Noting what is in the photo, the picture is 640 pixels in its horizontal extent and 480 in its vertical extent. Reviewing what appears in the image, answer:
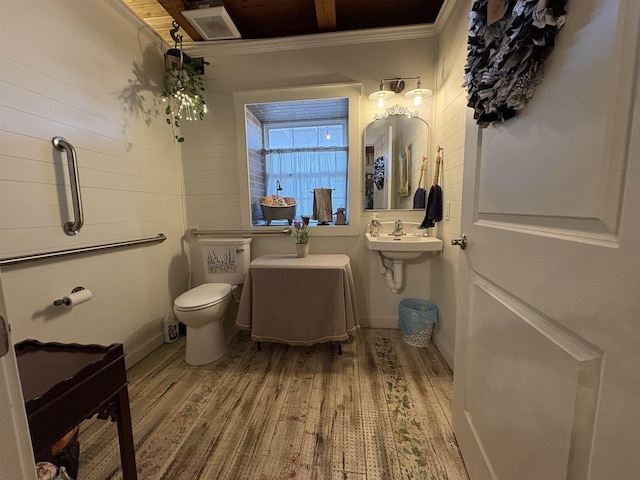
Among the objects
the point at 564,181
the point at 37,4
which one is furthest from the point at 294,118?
the point at 564,181

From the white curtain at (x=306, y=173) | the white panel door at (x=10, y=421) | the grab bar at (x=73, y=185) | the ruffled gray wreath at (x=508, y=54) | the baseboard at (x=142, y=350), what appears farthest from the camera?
the white curtain at (x=306, y=173)

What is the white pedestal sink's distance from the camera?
195 cm

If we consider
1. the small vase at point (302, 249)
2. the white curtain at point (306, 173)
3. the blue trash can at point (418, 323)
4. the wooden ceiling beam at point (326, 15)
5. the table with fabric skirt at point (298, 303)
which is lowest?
the blue trash can at point (418, 323)

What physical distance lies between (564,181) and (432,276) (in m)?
1.76

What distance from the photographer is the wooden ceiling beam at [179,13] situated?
1740 mm

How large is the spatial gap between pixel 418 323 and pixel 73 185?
94.5 inches

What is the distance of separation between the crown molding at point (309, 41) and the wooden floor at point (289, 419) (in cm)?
246

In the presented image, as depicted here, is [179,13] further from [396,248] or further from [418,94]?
[396,248]

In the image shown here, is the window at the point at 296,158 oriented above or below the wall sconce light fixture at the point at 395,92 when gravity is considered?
below

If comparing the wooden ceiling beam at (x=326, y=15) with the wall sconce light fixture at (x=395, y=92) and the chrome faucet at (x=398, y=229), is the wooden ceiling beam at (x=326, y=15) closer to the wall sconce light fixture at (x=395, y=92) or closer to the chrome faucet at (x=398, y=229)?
the wall sconce light fixture at (x=395, y=92)

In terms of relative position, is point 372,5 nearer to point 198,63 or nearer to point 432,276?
point 198,63

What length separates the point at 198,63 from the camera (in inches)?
83.0

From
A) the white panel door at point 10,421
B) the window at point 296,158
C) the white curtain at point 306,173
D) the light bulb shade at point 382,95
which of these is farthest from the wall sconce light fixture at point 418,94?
the white panel door at point 10,421

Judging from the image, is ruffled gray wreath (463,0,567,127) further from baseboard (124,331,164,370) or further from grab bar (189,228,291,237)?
baseboard (124,331,164,370)
